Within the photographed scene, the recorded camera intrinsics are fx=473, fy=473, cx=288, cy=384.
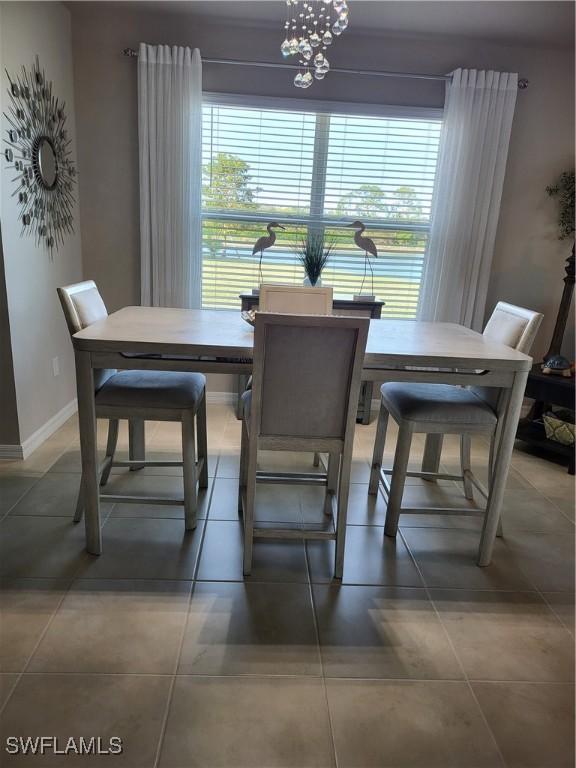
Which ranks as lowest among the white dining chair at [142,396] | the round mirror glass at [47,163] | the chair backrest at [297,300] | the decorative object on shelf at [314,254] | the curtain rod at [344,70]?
the white dining chair at [142,396]

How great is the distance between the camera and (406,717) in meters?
1.25

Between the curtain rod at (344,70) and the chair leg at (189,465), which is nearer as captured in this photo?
the chair leg at (189,465)

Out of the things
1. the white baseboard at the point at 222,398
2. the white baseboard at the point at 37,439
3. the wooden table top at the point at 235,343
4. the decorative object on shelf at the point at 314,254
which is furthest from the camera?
the white baseboard at the point at 222,398

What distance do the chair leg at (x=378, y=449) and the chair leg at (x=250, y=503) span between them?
81 centimetres

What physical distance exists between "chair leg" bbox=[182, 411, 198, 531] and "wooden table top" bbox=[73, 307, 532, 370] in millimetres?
330

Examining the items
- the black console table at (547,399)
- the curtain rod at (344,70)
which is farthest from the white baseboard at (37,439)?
the black console table at (547,399)

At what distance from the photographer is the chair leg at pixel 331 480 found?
218 centimetres

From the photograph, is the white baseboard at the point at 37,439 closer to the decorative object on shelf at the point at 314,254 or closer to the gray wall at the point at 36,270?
the gray wall at the point at 36,270

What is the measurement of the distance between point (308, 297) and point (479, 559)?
1.24m

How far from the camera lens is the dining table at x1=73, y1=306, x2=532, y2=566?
161 centimetres

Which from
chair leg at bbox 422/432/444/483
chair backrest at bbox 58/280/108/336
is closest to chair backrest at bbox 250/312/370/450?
chair backrest at bbox 58/280/108/336

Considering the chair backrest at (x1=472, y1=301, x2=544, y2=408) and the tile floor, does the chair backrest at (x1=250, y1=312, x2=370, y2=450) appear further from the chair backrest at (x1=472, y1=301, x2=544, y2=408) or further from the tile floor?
the chair backrest at (x1=472, y1=301, x2=544, y2=408)

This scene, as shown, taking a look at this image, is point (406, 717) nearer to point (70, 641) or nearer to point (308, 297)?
point (70, 641)

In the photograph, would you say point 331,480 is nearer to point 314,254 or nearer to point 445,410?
point 445,410
